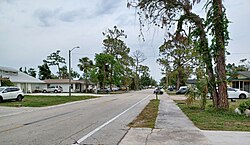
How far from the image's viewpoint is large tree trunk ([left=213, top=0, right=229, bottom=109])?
1754 centimetres

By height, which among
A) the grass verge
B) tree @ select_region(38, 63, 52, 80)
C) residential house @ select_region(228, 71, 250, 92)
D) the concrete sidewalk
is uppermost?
tree @ select_region(38, 63, 52, 80)

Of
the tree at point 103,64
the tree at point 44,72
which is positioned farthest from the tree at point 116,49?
the tree at point 44,72

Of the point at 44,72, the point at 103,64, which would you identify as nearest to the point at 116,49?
the point at 103,64

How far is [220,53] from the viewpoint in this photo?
17.7 m

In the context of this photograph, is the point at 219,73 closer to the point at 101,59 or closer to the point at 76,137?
the point at 76,137

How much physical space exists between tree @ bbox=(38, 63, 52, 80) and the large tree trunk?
84789mm

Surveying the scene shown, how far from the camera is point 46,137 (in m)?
8.89

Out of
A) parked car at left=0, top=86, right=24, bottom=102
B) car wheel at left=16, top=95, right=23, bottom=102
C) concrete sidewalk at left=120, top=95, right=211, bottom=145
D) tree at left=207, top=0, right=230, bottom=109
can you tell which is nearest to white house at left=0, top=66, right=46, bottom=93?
car wheel at left=16, top=95, right=23, bottom=102

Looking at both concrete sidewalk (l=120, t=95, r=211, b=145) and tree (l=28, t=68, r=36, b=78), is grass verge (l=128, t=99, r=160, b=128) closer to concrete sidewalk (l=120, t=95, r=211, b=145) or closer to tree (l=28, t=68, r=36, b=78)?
concrete sidewalk (l=120, t=95, r=211, b=145)

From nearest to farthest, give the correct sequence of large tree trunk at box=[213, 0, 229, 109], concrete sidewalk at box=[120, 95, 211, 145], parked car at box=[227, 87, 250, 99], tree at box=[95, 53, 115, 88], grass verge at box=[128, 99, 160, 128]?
concrete sidewalk at box=[120, 95, 211, 145] → grass verge at box=[128, 99, 160, 128] → large tree trunk at box=[213, 0, 229, 109] → parked car at box=[227, 87, 250, 99] → tree at box=[95, 53, 115, 88]

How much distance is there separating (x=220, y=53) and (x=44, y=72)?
281 ft

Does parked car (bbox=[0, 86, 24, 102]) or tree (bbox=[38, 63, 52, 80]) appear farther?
tree (bbox=[38, 63, 52, 80])

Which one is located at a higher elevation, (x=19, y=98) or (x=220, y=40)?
(x=220, y=40)

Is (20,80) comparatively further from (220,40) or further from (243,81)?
(220,40)
